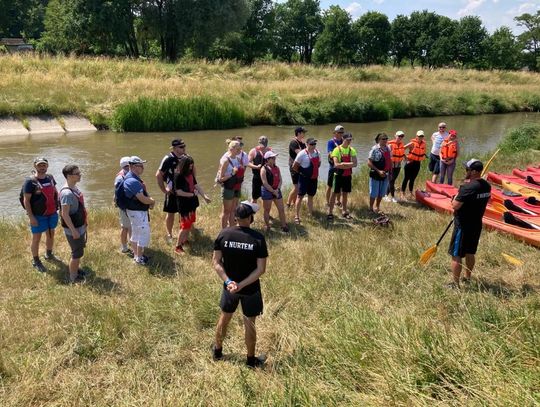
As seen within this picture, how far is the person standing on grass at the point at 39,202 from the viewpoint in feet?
20.2

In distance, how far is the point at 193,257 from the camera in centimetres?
722

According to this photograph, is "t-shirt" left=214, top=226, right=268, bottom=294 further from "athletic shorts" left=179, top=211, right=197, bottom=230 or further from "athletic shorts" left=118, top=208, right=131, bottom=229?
"athletic shorts" left=118, top=208, right=131, bottom=229

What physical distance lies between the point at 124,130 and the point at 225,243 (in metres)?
17.5

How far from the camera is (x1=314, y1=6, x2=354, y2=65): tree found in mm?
60406

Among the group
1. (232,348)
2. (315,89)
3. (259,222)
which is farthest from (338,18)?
(232,348)

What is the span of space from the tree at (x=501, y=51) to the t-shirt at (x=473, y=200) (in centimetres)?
6675

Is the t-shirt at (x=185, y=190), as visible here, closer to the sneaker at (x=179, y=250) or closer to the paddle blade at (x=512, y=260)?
the sneaker at (x=179, y=250)

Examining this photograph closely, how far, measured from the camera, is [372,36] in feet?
208

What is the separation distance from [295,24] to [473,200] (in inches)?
2549

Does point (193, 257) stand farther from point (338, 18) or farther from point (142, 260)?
point (338, 18)

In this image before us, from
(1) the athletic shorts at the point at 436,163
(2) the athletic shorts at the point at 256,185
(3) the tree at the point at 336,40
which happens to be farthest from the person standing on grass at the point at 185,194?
(3) the tree at the point at 336,40

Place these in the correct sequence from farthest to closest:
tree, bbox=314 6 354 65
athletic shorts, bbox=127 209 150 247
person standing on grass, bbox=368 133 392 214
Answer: tree, bbox=314 6 354 65 → person standing on grass, bbox=368 133 392 214 → athletic shorts, bbox=127 209 150 247

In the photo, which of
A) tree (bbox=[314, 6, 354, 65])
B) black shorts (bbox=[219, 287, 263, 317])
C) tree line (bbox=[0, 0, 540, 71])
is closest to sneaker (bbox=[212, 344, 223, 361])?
black shorts (bbox=[219, 287, 263, 317])

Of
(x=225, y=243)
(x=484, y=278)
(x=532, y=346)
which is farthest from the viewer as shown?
A: (x=484, y=278)
